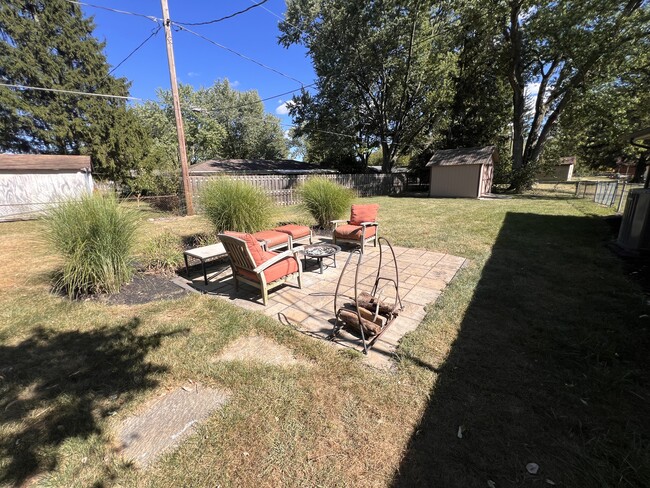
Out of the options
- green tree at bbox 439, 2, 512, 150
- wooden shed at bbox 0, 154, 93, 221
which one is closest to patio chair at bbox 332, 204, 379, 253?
wooden shed at bbox 0, 154, 93, 221

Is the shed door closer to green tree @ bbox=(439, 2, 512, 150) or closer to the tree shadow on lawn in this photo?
green tree @ bbox=(439, 2, 512, 150)

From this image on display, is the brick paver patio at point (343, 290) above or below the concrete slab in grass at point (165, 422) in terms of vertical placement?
above

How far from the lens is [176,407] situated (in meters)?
2.15

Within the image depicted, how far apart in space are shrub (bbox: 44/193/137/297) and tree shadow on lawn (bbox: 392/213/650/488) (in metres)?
4.34

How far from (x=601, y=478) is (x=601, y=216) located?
1150 centimetres

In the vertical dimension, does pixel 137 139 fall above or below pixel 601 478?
above

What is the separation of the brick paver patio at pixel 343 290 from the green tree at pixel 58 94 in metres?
18.1

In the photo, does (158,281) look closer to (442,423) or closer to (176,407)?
(176,407)

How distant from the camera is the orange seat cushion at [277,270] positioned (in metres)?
3.73

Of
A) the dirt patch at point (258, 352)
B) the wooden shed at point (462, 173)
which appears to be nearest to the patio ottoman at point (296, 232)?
the dirt patch at point (258, 352)

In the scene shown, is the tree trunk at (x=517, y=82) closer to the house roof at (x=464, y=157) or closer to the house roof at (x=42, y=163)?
the house roof at (x=464, y=157)

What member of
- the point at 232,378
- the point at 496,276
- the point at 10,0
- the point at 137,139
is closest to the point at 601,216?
the point at 496,276

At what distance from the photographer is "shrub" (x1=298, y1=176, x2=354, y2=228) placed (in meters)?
7.69

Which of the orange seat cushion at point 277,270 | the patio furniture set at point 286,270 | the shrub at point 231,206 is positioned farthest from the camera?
the shrub at point 231,206
